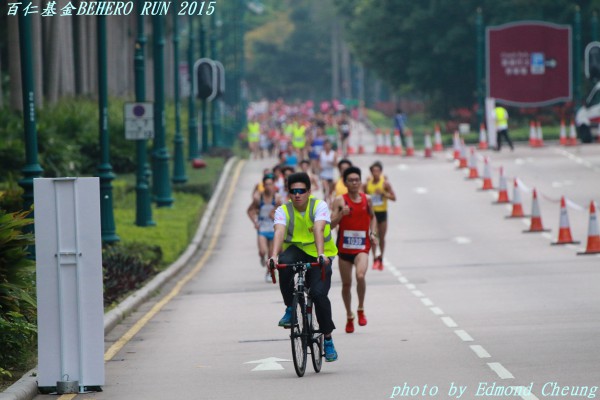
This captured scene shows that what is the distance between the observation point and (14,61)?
118ft

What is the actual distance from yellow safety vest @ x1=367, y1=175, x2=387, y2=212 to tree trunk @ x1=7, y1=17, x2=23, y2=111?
398 inches

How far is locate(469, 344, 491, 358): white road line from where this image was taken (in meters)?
14.9

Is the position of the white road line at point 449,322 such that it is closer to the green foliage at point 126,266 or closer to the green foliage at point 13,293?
the green foliage at point 126,266

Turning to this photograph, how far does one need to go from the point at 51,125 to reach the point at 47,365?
Answer: 24.7m

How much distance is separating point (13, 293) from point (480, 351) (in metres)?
4.66

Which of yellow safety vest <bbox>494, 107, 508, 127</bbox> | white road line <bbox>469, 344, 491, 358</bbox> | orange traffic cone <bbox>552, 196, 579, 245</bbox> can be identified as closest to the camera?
white road line <bbox>469, 344, 491, 358</bbox>

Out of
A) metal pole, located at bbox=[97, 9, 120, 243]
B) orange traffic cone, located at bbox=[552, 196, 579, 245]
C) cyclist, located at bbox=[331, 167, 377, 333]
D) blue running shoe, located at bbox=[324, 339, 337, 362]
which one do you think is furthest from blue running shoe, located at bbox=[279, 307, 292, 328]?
orange traffic cone, located at bbox=[552, 196, 579, 245]

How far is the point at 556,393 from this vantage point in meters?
12.0

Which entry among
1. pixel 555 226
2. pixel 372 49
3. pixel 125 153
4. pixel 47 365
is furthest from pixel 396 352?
pixel 372 49

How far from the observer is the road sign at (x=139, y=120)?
3173 centimetres

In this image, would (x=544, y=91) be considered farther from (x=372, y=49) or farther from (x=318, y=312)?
(x=318, y=312)

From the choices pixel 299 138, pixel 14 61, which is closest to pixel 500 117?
pixel 299 138

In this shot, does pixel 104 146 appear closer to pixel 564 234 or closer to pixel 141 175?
pixel 141 175

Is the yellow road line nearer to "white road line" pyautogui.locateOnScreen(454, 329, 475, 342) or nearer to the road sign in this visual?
the road sign
